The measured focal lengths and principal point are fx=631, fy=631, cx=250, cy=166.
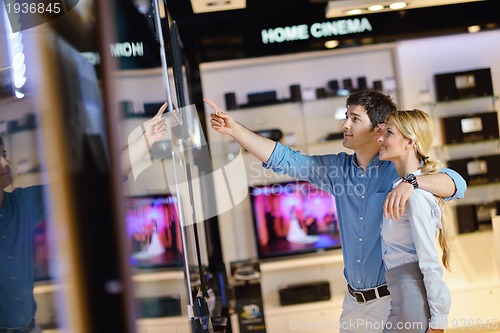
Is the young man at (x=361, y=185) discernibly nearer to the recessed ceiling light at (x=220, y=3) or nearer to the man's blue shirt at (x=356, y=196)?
the man's blue shirt at (x=356, y=196)

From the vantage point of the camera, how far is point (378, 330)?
275 centimetres

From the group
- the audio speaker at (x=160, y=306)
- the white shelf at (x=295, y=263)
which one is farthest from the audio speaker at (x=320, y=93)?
the audio speaker at (x=160, y=306)

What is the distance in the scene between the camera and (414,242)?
101 inches

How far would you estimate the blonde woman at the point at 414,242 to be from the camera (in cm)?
254

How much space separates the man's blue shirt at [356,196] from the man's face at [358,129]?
0.23 ft

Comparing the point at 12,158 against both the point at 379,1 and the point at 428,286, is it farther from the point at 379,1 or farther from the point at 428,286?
the point at 379,1

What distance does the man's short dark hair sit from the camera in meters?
2.76

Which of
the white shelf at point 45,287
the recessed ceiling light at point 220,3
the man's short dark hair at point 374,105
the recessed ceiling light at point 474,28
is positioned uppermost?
the recessed ceiling light at point 220,3

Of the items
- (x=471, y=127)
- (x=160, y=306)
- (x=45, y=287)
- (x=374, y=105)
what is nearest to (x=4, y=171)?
(x=45, y=287)

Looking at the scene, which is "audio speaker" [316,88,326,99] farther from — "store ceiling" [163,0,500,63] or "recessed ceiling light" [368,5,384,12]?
"recessed ceiling light" [368,5,384,12]

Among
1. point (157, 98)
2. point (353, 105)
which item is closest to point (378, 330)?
point (353, 105)

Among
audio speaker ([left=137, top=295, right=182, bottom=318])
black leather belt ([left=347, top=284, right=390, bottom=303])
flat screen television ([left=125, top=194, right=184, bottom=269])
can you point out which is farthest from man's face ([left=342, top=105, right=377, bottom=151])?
audio speaker ([left=137, top=295, right=182, bottom=318])

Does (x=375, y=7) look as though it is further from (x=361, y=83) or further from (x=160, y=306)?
(x=160, y=306)

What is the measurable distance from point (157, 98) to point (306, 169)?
94 cm
